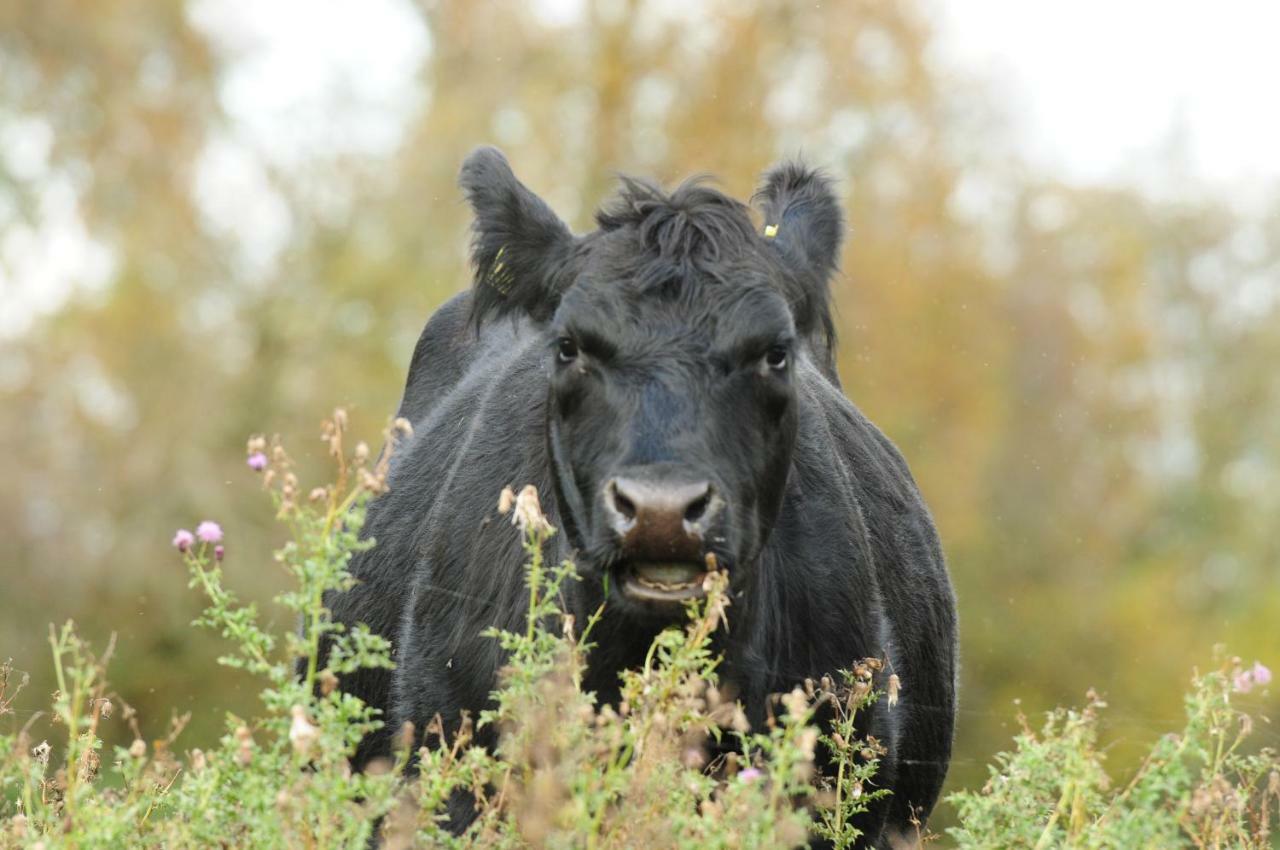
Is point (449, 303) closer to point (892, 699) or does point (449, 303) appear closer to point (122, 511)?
point (892, 699)

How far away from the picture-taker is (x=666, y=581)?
15.9 feet

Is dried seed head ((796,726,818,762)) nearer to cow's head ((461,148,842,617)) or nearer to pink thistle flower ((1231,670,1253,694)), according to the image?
pink thistle flower ((1231,670,1253,694))

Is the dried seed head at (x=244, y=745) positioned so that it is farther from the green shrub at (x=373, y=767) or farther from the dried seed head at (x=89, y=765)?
the dried seed head at (x=89, y=765)

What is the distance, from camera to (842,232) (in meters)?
6.62

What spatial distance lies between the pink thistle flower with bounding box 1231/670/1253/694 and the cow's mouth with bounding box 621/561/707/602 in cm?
137

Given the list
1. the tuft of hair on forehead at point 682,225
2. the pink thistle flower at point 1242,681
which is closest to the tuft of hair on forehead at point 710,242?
the tuft of hair on forehead at point 682,225

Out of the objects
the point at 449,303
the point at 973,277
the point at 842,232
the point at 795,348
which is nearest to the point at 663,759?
the point at 795,348

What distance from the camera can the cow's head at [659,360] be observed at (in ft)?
15.8

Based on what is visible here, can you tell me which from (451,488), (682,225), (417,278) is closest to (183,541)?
(682,225)

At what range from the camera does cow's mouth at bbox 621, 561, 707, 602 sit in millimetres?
4801

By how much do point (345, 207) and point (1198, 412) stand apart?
Result: 2086cm

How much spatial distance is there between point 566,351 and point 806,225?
1.35 m

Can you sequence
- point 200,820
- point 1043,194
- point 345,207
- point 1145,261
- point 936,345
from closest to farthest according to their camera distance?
1. point 200,820
2. point 345,207
3. point 936,345
4. point 1043,194
5. point 1145,261

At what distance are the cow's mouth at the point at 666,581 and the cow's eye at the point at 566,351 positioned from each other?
877 millimetres
